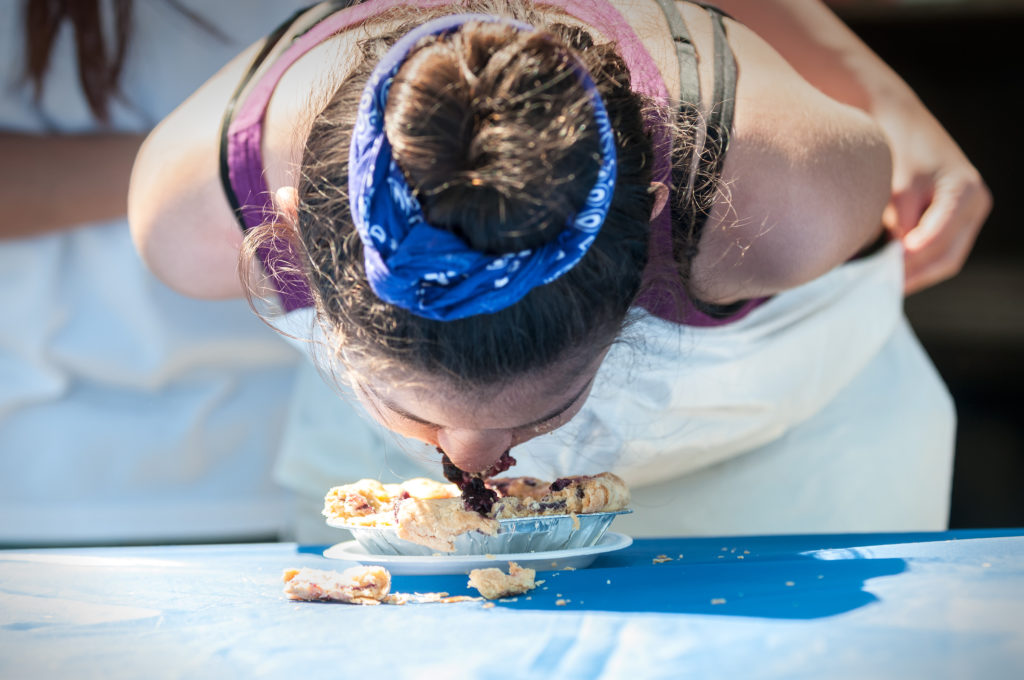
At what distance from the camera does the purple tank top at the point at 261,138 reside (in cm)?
68

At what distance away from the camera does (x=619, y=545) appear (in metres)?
0.72

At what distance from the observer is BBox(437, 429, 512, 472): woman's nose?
66cm

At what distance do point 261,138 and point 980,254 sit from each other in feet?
4.40

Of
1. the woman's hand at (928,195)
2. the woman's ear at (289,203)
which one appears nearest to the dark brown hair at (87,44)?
the woman's ear at (289,203)

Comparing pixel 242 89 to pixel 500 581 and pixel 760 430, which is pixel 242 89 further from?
pixel 760 430

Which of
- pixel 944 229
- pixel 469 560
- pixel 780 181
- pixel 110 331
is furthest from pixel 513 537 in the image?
pixel 110 331

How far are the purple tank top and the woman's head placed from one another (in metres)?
0.06

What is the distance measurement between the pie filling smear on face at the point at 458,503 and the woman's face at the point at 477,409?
0.11ft

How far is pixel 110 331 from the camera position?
1.33 m

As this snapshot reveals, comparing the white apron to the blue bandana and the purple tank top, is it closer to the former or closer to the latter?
the purple tank top

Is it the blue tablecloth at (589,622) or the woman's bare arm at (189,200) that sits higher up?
the woman's bare arm at (189,200)

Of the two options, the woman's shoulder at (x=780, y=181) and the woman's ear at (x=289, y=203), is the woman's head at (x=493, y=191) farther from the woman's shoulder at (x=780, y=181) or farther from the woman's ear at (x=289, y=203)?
the woman's shoulder at (x=780, y=181)

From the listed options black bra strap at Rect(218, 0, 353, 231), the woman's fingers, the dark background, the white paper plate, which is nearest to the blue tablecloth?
the white paper plate

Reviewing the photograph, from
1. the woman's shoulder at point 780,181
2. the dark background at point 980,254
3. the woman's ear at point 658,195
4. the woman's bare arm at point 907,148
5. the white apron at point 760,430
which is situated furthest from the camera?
the dark background at point 980,254
